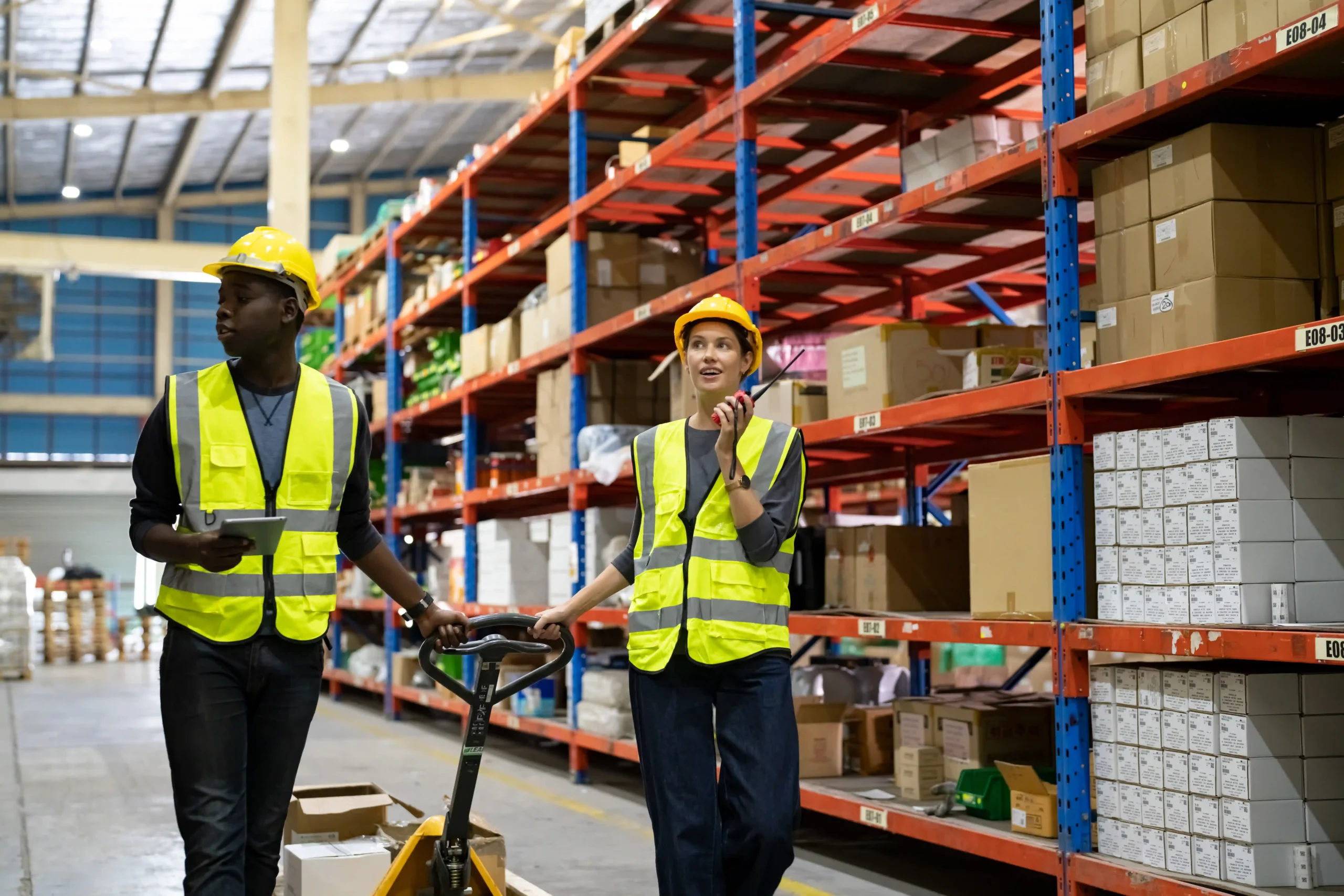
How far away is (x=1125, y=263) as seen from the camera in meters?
4.48

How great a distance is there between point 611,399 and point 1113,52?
458 centimetres

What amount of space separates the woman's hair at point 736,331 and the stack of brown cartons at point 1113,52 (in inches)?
61.7

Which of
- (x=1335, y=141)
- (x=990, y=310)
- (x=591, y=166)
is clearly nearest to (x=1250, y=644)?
A: (x=1335, y=141)

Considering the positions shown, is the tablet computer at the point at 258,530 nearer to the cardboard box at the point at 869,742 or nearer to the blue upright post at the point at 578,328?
the cardboard box at the point at 869,742

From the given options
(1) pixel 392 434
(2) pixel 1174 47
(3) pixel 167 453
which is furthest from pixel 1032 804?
(1) pixel 392 434

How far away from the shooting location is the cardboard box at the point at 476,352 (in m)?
10.1

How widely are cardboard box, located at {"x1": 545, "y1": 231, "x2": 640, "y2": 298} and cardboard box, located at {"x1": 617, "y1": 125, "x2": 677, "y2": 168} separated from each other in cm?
46

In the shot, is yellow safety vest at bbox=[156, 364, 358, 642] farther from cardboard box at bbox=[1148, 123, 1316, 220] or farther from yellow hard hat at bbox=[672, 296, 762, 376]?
cardboard box at bbox=[1148, 123, 1316, 220]

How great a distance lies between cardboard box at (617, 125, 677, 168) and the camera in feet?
28.1

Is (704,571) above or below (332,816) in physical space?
above

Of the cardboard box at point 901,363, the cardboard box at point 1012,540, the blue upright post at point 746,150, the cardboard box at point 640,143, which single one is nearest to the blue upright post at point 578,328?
the cardboard box at point 640,143

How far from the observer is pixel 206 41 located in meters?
21.6

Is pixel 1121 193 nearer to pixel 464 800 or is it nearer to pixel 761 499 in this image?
pixel 761 499

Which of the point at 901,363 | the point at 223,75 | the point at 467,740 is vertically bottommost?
the point at 467,740
